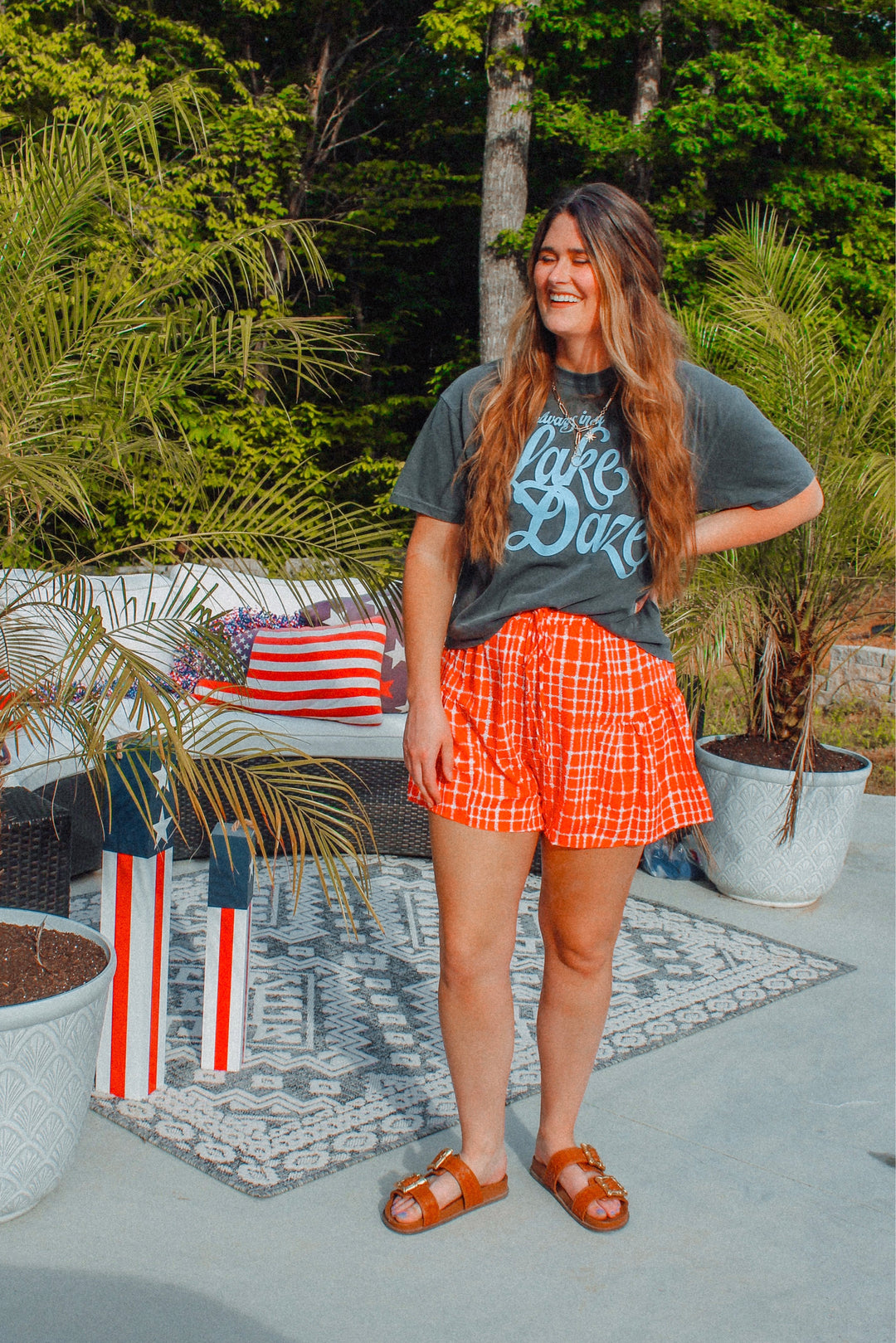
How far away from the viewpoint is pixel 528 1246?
7.09 feet

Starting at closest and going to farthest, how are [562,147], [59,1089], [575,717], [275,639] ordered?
[575,717]
[59,1089]
[275,639]
[562,147]

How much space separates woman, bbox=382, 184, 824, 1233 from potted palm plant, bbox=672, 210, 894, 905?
1854 millimetres

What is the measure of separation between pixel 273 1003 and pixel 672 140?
1034 centimetres

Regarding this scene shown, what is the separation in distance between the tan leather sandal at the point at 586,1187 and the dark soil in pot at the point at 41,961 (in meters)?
0.96

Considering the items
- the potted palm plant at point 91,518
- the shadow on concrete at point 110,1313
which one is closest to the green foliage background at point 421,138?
the potted palm plant at point 91,518

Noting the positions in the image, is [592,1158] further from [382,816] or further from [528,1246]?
[382,816]

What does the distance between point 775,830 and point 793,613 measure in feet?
2.53

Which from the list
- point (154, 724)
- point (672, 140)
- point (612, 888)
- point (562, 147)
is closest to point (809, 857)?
point (612, 888)

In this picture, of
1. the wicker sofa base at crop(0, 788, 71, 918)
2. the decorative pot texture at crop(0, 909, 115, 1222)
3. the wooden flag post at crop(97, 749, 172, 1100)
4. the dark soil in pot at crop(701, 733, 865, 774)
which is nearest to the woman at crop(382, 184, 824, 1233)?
the decorative pot texture at crop(0, 909, 115, 1222)

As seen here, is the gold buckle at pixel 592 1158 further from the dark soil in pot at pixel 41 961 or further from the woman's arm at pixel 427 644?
the dark soil in pot at pixel 41 961

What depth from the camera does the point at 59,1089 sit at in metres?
2.16

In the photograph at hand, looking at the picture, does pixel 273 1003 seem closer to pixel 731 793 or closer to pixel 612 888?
pixel 612 888

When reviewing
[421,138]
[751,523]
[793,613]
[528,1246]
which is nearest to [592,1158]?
[528,1246]

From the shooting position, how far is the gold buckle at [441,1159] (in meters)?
2.24
